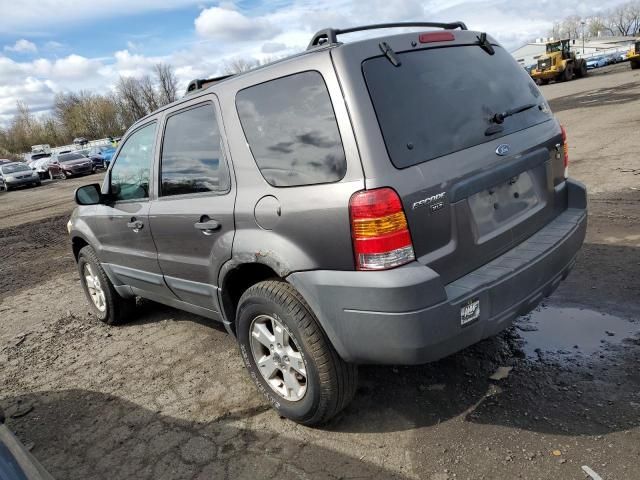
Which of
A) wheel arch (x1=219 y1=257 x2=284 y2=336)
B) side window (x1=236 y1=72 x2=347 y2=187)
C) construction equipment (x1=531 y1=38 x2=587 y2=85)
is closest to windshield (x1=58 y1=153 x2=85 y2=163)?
wheel arch (x1=219 y1=257 x2=284 y2=336)

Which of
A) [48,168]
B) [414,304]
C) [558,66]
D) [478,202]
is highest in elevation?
[558,66]

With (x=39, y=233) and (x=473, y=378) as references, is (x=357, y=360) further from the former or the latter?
(x=39, y=233)

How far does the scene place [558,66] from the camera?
3784cm

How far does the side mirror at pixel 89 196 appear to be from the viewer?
4305mm

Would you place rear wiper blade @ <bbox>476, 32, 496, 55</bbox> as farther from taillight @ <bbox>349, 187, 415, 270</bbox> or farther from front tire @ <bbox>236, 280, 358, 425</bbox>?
front tire @ <bbox>236, 280, 358, 425</bbox>

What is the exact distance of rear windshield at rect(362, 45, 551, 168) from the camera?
2.41 m

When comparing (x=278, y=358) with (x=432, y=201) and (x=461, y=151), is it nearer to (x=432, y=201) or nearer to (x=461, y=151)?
(x=432, y=201)

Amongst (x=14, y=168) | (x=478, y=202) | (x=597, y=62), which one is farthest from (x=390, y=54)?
(x=597, y=62)

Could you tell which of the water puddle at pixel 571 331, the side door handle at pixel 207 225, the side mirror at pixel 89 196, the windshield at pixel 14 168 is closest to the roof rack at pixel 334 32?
the side door handle at pixel 207 225

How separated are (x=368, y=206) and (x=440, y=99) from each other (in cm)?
74

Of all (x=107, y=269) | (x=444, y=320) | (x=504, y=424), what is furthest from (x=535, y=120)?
(x=107, y=269)

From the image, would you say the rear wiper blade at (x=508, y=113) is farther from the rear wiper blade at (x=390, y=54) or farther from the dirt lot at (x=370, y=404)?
the dirt lot at (x=370, y=404)

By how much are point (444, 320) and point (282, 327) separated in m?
0.93

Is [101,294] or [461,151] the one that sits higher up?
[461,151]
